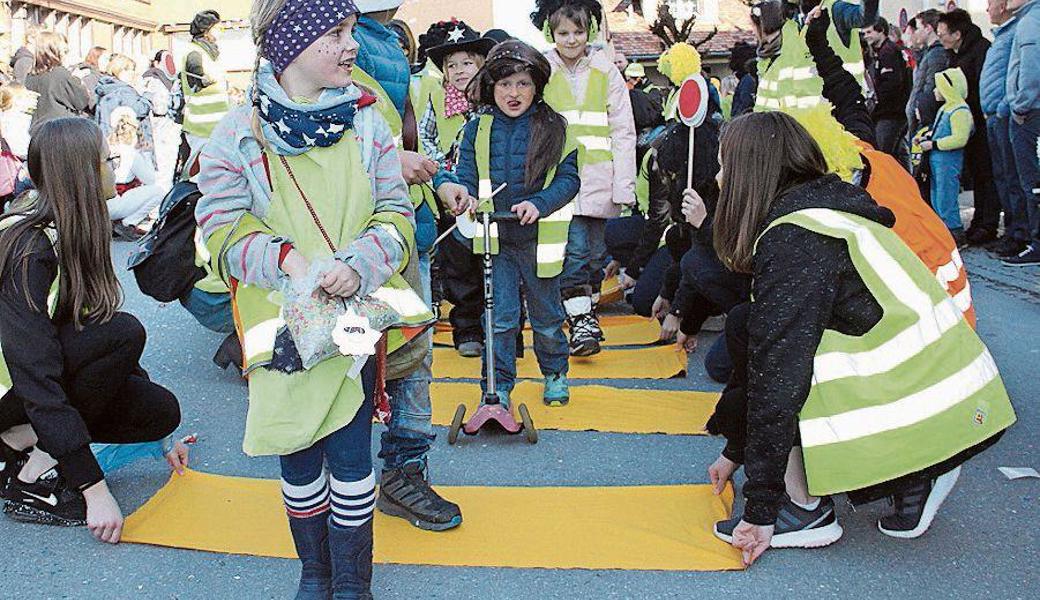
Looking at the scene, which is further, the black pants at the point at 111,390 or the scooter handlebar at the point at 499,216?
the scooter handlebar at the point at 499,216

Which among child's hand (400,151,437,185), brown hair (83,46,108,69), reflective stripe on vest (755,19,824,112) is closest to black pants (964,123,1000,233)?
reflective stripe on vest (755,19,824,112)

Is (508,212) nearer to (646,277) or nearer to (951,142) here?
(646,277)

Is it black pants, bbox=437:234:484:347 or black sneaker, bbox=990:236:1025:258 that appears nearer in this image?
black pants, bbox=437:234:484:347

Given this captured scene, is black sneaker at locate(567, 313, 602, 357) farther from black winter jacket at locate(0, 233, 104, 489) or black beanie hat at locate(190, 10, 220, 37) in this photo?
black beanie hat at locate(190, 10, 220, 37)

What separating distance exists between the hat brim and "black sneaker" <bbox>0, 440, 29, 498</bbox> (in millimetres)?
3155

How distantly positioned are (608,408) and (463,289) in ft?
5.55

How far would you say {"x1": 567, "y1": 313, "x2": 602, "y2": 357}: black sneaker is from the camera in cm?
566

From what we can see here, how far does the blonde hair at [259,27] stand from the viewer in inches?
96.8

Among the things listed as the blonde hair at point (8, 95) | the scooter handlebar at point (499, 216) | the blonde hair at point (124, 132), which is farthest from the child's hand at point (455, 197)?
the blonde hair at point (124, 132)

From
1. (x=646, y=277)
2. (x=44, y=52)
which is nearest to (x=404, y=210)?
(x=646, y=277)

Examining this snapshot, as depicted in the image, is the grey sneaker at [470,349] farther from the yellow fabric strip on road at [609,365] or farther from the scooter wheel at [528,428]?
the scooter wheel at [528,428]

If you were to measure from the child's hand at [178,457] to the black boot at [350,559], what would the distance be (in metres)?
1.45

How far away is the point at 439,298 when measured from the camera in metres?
7.01

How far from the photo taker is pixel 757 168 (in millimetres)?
3117
